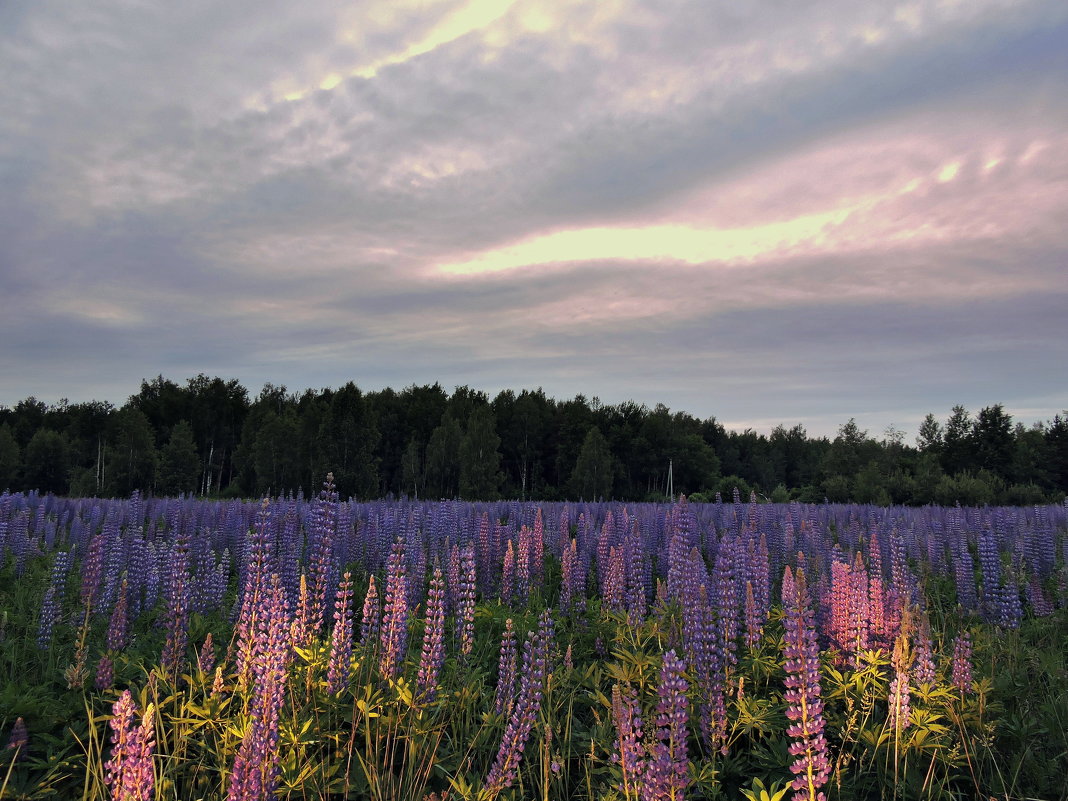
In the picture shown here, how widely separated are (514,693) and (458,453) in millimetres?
40066

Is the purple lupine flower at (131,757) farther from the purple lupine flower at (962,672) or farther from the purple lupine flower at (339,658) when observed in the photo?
the purple lupine flower at (962,672)

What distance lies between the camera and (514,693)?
4855mm

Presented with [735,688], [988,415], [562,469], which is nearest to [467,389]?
[562,469]

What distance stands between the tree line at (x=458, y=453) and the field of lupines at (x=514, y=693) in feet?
66.4

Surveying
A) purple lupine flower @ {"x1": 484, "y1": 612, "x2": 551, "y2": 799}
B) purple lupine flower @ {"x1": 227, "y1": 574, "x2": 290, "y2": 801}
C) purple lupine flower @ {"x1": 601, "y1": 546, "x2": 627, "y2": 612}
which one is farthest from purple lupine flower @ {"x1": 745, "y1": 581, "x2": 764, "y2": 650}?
purple lupine flower @ {"x1": 227, "y1": 574, "x2": 290, "y2": 801}

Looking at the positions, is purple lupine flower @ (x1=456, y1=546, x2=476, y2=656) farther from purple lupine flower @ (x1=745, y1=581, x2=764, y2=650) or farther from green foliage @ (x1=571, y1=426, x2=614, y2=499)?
green foliage @ (x1=571, y1=426, x2=614, y2=499)

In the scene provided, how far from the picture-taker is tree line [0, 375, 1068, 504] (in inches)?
1356

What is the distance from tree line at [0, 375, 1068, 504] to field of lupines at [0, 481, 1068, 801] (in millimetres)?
20254

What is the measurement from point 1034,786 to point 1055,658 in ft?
10.4

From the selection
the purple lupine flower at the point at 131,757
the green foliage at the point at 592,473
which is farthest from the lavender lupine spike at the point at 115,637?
the green foliage at the point at 592,473

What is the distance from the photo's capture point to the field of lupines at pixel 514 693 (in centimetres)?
342

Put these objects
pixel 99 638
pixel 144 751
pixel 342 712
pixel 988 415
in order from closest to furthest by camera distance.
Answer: pixel 144 751 < pixel 342 712 < pixel 99 638 < pixel 988 415

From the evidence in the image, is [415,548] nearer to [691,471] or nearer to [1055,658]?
[1055,658]

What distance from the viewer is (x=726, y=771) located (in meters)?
4.32
